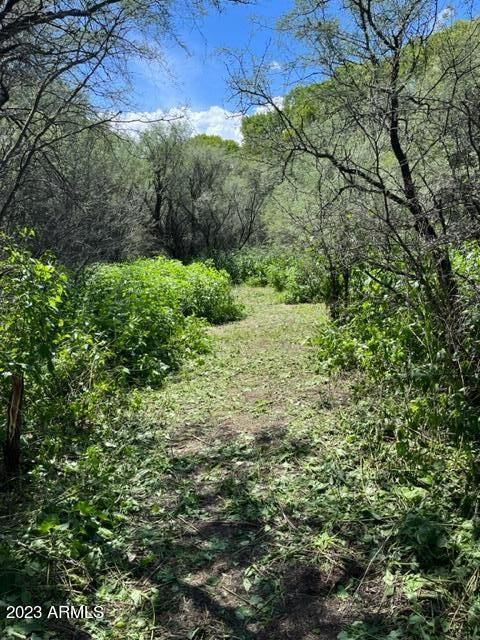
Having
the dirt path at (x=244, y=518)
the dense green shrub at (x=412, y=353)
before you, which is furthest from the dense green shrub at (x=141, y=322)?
the dense green shrub at (x=412, y=353)

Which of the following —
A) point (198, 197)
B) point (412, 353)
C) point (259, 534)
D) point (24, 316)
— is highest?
point (198, 197)

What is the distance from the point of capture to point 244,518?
2736 millimetres

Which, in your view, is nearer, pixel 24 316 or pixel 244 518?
pixel 244 518

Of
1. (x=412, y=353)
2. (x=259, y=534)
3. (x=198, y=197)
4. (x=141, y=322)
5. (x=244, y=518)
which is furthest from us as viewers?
(x=198, y=197)

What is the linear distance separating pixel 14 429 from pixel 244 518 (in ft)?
5.15

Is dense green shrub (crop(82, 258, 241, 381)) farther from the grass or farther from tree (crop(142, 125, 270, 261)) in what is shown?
tree (crop(142, 125, 270, 261))

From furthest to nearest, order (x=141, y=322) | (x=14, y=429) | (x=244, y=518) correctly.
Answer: (x=141, y=322) → (x=14, y=429) → (x=244, y=518)

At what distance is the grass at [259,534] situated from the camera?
6.72ft

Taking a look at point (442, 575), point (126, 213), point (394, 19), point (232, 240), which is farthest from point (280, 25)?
point (232, 240)

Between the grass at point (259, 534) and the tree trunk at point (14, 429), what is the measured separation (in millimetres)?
255

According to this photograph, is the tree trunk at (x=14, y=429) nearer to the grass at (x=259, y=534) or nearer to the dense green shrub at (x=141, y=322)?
the grass at (x=259, y=534)

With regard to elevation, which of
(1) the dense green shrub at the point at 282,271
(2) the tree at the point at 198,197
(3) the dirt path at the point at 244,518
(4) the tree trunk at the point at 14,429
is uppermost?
(2) the tree at the point at 198,197

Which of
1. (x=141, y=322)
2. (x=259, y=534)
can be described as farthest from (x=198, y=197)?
(x=259, y=534)

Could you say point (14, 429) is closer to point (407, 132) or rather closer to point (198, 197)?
point (407, 132)
